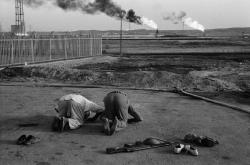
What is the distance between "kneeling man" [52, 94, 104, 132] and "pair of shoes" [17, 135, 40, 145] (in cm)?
84

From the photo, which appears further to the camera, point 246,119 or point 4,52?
point 4,52

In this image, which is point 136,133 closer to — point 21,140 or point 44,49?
point 21,140

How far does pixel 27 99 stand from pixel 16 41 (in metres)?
10.0

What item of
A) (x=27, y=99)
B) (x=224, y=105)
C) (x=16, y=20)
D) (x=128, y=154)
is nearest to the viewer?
(x=128, y=154)

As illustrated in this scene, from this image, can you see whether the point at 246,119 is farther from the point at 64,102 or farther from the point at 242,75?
the point at 242,75

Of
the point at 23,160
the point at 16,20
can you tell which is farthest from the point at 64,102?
the point at 16,20

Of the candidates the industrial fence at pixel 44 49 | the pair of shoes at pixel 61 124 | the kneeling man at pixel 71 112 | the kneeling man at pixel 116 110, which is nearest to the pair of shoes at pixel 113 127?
the kneeling man at pixel 116 110

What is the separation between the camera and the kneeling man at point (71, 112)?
8.19 meters

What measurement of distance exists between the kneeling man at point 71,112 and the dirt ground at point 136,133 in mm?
185

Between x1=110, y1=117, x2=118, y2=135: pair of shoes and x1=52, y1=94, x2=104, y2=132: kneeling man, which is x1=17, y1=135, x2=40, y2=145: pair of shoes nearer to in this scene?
x1=52, y1=94, x2=104, y2=132: kneeling man

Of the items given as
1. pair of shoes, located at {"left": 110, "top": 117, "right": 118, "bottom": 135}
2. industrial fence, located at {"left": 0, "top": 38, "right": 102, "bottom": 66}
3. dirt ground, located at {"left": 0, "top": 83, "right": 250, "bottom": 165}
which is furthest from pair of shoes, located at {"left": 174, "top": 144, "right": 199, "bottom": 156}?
industrial fence, located at {"left": 0, "top": 38, "right": 102, "bottom": 66}

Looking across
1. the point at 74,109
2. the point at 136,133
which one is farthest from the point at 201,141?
the point at 74,109

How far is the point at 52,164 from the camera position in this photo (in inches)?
242

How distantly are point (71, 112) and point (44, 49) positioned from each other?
16.7 m
